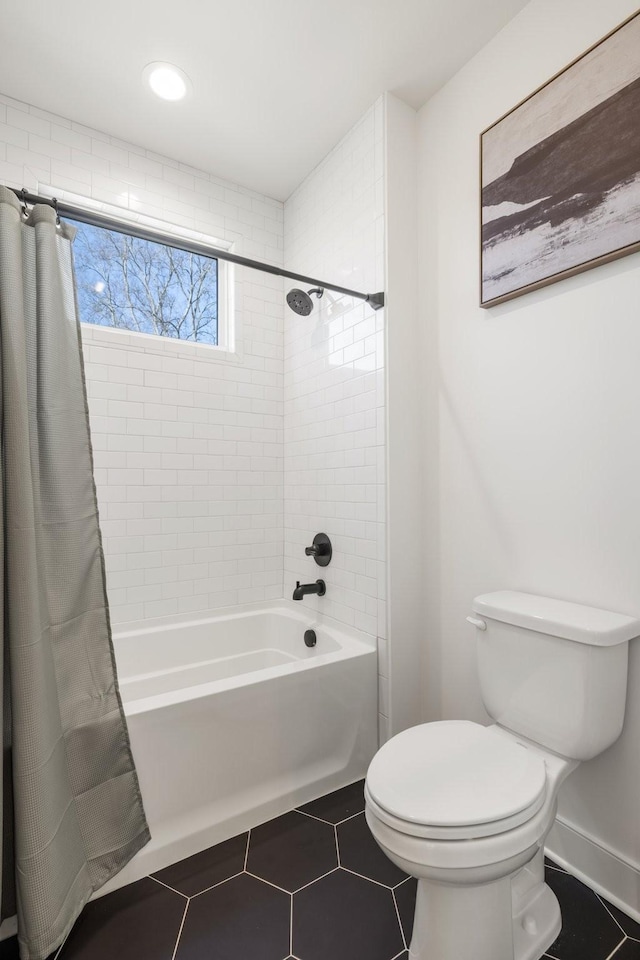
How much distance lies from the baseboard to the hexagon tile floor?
3cm

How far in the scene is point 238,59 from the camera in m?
1.83

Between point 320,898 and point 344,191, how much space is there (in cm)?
269

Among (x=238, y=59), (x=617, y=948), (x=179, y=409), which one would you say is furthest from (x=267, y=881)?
(x=238, y=59)

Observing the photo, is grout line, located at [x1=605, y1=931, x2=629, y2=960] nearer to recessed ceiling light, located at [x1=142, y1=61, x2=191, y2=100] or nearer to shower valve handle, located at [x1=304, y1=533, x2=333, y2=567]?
shower valve handle, located at [x1=304, y1=533, x2=333, y2=567]

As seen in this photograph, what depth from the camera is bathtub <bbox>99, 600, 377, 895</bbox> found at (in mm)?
1493

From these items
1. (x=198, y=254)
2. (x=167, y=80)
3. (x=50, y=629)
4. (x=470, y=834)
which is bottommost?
(x=470, y=834)

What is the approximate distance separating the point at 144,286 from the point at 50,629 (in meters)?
1.80

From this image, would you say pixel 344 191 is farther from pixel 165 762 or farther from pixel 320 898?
pixel 320 898

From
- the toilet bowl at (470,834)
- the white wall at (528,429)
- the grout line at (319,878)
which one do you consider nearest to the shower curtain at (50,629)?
the grout line at (319,878)

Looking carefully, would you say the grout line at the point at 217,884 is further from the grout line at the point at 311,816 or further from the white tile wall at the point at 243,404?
the white tile wall at the point at 243,404

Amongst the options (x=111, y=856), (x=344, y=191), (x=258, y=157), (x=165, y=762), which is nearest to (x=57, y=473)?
(x=165, y=762)

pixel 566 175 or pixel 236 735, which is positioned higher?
pixel 566 175

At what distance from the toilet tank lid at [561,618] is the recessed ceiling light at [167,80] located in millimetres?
2285

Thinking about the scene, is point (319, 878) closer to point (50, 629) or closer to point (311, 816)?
point (311, 816)
